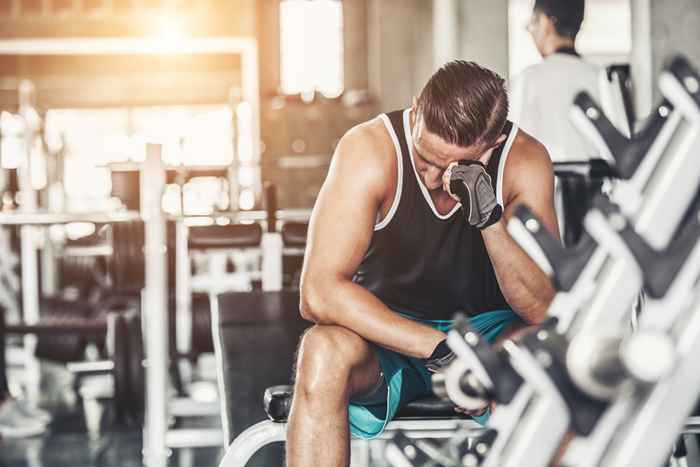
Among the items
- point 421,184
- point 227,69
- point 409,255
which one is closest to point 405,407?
point 409,255

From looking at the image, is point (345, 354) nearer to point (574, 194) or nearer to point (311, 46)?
point (574, 194)

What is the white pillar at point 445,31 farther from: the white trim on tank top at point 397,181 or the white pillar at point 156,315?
the white trim on tank top at point 397,181

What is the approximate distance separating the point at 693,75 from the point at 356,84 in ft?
28.1

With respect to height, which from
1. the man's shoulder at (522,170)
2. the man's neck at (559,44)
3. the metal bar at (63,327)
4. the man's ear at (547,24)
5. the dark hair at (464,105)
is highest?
the man's ear at (547,24)

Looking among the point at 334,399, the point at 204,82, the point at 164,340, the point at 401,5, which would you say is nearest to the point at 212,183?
the point at 204,82

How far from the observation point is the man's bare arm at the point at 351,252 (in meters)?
1.70

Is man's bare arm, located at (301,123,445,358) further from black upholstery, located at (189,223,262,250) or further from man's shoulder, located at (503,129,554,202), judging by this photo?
black upholstery, located at (189,223,262,250)

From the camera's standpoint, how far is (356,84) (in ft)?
31.2

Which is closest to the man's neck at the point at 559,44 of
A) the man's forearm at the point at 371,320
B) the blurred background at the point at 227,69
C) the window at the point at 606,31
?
the man's forearm at the point at 371,320

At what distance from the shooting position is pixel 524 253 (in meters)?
1.81

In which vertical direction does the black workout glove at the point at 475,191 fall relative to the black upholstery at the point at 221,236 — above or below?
above

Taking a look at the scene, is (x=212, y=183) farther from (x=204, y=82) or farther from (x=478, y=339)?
(x=478, y=339)

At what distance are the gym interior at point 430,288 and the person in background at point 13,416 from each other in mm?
16

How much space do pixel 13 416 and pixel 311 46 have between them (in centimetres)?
653
